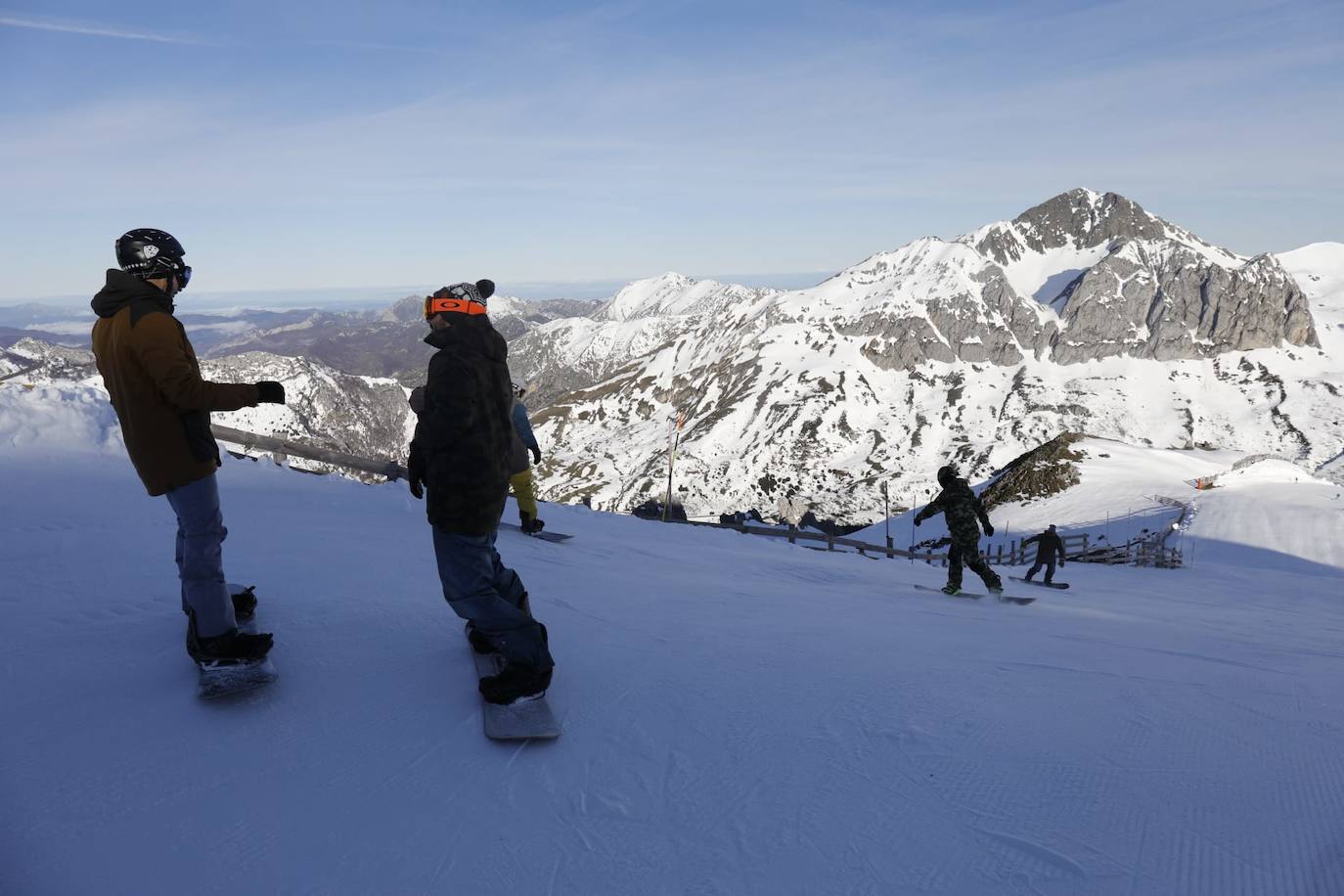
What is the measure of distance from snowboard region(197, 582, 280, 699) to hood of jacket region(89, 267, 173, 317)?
2014 mm

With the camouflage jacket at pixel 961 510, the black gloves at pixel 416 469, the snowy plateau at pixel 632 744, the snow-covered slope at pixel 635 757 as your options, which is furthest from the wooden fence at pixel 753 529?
the black gloves at pixel 416 469

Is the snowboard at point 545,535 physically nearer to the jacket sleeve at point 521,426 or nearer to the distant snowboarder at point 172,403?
the jacket sleeve at point 521,426

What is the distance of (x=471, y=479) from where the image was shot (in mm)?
4086

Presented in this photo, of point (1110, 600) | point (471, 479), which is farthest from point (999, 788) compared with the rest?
point (1110, 600)

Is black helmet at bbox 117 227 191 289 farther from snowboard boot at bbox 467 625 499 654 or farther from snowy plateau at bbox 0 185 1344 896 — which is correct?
snowboard boot at bbox 467 625 499 654

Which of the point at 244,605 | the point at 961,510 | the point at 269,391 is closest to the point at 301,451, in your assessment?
the point at 244,605

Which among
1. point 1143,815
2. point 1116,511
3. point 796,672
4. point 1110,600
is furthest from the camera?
point 1116,511

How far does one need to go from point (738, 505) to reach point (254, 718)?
504ft

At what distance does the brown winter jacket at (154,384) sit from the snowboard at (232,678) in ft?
3.44

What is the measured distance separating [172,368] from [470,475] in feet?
5.38

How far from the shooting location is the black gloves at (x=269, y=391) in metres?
4.13

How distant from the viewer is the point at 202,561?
13.7ft

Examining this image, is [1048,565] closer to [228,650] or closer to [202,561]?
[228,650]

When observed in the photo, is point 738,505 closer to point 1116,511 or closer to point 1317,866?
point 1116,511
